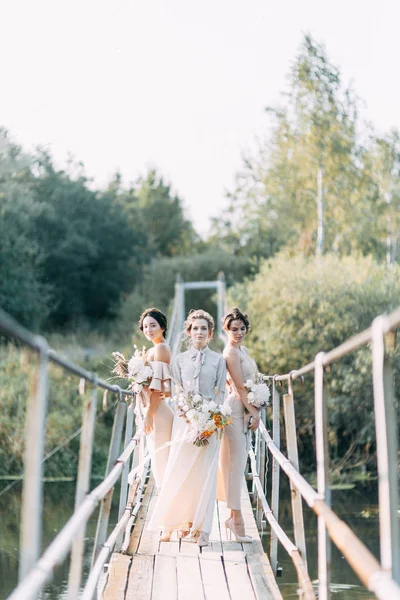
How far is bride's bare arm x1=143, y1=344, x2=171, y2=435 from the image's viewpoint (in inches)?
227

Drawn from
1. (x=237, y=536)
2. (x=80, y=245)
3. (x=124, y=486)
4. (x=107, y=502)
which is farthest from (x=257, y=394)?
(x=80, y=245)

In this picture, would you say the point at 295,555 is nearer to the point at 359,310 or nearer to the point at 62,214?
the point at 359,310

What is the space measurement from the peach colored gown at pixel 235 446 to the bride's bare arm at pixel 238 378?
3 cm

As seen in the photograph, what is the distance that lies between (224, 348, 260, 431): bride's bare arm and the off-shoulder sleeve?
350 mm

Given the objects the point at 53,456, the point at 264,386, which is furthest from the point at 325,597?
the point at 53,456

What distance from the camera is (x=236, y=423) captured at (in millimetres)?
5727

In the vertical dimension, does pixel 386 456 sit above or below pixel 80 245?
below

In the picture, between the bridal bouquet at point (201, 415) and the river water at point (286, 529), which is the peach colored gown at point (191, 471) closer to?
the bridal bouquet at point (201, 415)

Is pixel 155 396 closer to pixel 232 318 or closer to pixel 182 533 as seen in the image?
pixel 232 318

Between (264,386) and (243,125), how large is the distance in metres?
26.7

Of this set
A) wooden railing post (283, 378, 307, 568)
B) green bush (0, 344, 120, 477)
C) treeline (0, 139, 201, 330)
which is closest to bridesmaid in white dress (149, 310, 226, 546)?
wooden railing post (283, 378, 307, 568)

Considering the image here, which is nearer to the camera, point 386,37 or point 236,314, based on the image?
point 236,314

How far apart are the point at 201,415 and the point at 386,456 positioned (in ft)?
10.6

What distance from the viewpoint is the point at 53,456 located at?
19734 mm
